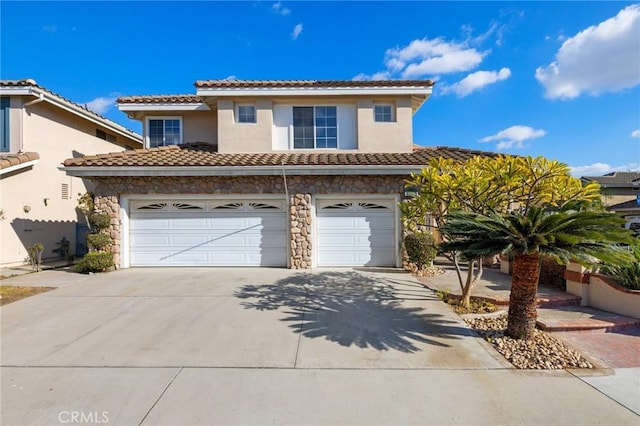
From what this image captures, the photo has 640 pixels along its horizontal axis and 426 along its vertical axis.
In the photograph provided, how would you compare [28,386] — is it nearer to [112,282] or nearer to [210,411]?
[210,411]

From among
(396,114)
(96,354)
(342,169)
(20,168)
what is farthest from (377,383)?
(20,168)

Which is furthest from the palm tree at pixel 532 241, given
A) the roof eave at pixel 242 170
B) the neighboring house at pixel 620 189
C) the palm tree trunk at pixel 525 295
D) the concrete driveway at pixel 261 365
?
the neighboring house at pixel 620 189

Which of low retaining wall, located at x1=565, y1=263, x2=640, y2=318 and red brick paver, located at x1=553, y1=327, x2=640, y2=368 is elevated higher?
low retaining wall, located at x1=565, y1=263, x2=640, y2=318

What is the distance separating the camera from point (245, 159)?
10.3 metres

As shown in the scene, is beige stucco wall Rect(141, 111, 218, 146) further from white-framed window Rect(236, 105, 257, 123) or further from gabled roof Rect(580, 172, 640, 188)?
gabled roof Rect(580, 172, 640, 188)

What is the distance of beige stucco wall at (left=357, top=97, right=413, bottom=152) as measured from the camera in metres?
11.4

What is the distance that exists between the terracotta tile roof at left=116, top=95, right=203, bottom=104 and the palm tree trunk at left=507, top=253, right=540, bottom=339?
12251 mm

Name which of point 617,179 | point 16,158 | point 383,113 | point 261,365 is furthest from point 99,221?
point 617,179

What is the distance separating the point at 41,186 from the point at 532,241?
51.7ft

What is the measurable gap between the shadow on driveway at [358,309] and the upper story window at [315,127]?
527 cm

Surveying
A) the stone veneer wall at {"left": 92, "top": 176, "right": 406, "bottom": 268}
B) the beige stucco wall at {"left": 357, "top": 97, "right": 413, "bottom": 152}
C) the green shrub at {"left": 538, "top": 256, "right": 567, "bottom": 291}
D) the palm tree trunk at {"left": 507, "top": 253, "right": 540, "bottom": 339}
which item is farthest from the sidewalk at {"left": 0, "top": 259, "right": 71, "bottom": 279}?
the green shrub at {"left": 538, "top": 256, "right": 567, "bottom": 291}

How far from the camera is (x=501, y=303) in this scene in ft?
20.7

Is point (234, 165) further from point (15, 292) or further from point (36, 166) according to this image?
point (36, 166)

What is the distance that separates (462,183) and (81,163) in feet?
35.1
